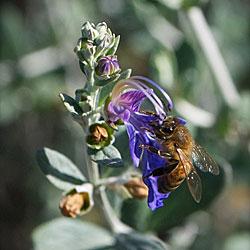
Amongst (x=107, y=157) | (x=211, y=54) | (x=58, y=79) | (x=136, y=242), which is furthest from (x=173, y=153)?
(x=58, y=79)

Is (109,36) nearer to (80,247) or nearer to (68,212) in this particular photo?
(68,212)

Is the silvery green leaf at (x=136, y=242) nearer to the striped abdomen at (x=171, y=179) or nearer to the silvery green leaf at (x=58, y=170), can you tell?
the silvery green leaf at (x=58, y=170)

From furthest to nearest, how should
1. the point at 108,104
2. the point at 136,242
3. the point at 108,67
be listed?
1. the point at 136,242
2. the point at 108,104
3. the point at 108,67

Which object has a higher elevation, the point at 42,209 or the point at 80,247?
the point at 80,247

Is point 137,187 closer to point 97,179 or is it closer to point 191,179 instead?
point 97,179

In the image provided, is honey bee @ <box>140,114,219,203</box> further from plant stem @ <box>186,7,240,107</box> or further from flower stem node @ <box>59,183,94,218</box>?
plant stem @ <box>186,7,240,107</box>

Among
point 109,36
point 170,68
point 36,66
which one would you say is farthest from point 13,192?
point 109,36

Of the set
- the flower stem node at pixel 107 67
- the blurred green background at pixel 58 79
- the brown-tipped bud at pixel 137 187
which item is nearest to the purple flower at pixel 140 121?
the flower stem node at pixel 107 67
